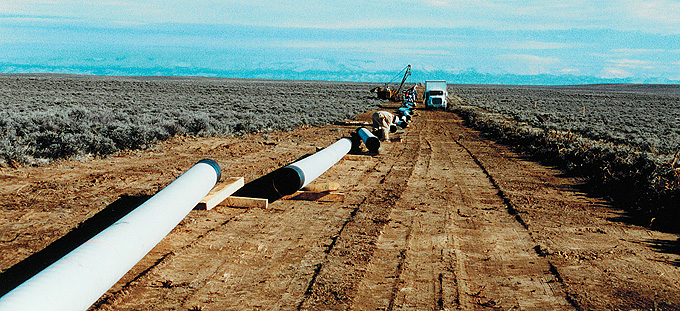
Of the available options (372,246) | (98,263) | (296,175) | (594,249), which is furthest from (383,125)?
(98,263)

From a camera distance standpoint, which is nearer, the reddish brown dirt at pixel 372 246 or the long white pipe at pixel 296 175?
the reddish brown dirt at pixel 372 246

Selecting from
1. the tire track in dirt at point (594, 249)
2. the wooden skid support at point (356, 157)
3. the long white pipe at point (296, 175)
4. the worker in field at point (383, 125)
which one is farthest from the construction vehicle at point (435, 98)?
the long white pipe at point (296, 175)

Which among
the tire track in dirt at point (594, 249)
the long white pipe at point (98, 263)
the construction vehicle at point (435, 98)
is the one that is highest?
the construction vehicle at point (435, 98)

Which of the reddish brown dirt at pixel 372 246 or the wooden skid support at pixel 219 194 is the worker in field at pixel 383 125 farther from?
the wooden skid support at pixel 219 194

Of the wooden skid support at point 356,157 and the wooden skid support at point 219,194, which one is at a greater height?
the wooden skid support at point 219,194

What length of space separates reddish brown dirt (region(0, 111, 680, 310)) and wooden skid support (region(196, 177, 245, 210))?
169 mm

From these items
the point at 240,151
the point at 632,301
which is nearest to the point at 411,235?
the point at 632,301

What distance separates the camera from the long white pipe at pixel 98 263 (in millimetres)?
3213

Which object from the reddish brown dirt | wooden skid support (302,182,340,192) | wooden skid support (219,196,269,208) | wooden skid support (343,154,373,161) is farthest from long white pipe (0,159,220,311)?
wooden skid support (343,154,373,161)

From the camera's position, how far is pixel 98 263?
383cm

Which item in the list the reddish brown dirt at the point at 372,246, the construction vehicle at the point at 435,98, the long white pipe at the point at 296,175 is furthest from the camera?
the construction vehicle at the point at 435,98

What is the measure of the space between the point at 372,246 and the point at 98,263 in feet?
10.2

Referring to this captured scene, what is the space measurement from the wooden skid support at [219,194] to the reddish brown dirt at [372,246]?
0.17m

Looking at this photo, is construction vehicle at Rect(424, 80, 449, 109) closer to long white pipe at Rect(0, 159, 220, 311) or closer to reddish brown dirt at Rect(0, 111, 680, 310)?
reddish brown dirt at Rect(0, 111, 680, 310)
